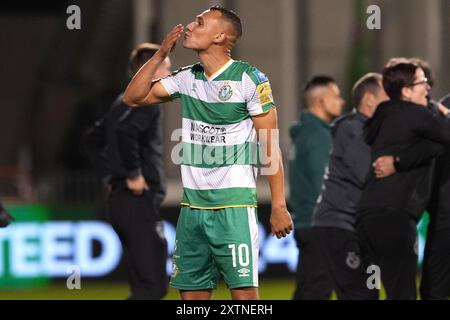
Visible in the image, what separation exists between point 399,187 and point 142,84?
2066 mm

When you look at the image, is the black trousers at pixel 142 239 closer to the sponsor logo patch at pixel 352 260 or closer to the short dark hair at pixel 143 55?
the short dark hair at pixel 143 55

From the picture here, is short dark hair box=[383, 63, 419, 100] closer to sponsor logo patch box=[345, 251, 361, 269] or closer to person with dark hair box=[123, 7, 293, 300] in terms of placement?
sponsor logo patch box=[345, 251, 361, 269]

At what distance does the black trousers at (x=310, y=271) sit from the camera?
10500mm

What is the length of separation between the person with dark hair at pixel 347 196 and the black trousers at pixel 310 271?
1048 millimetres

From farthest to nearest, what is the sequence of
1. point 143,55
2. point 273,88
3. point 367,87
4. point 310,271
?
point 273,88 → point 310,271 → point 143,55 → point 367,87

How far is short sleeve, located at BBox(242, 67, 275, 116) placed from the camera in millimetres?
7266

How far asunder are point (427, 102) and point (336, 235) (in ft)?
4.11

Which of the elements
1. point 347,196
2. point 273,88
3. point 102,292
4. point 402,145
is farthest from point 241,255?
point 273,88

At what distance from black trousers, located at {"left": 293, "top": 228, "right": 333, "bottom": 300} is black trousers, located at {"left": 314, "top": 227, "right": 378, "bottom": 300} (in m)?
1.05

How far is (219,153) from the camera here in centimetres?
737

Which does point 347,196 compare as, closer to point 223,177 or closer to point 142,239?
point 142,239

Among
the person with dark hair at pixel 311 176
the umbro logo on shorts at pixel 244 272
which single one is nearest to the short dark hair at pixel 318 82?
the person with dark hair at pixel 311 176

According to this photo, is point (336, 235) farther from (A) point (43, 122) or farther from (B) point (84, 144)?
(A) point (43, 122)

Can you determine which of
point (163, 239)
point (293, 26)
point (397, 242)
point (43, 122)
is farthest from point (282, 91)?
point (43, 122)
